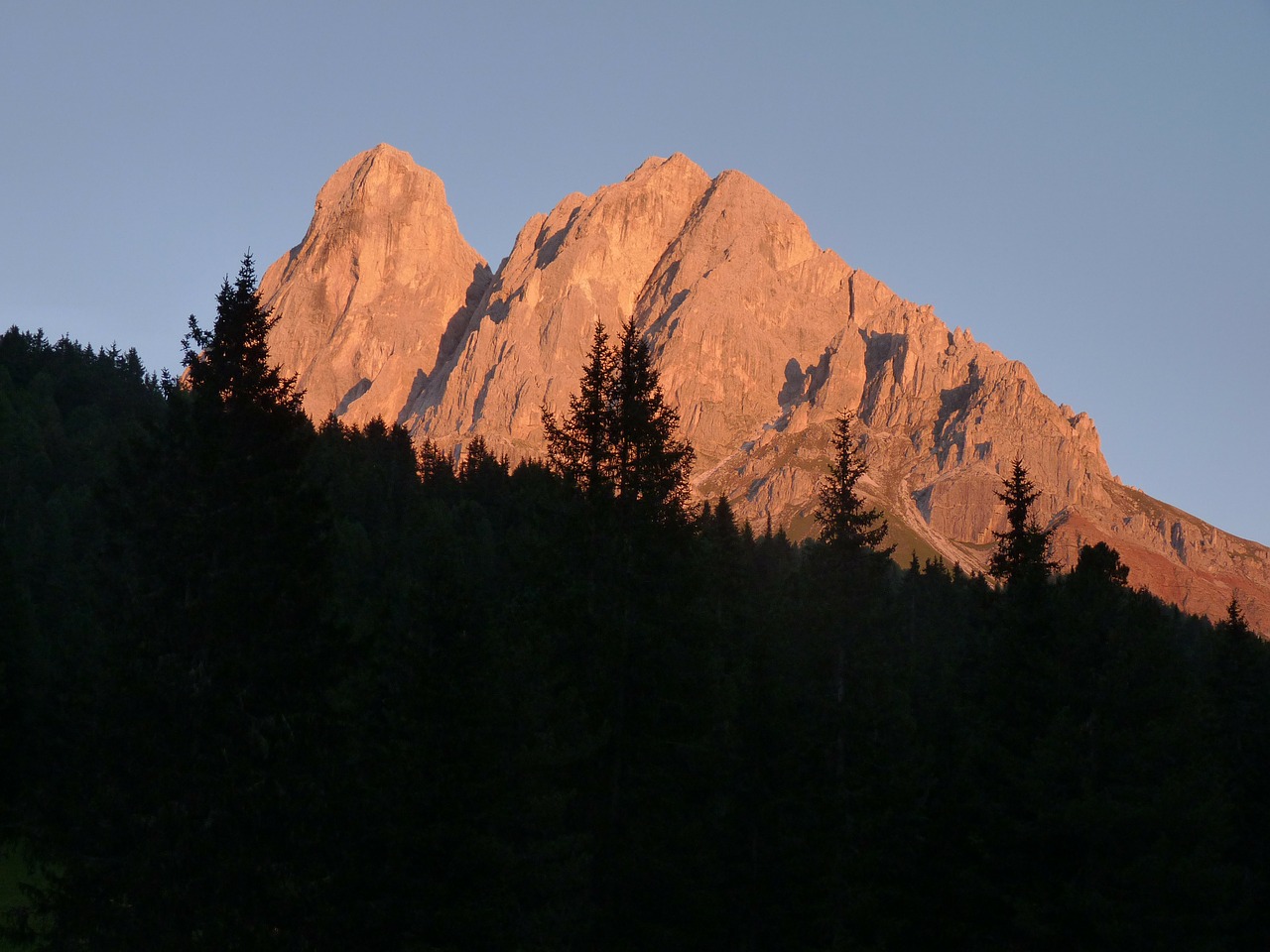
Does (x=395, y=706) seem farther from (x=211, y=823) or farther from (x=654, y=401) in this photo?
(x=654, y=401)

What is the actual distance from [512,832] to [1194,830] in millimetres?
19771

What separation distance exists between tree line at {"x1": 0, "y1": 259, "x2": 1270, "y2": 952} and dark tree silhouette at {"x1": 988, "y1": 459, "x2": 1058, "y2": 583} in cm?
29

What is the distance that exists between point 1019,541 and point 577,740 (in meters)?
23.9

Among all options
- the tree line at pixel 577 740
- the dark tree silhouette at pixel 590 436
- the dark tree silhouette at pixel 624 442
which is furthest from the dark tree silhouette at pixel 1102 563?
the dark tree silhouette at pixel 590 436

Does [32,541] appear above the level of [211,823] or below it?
above

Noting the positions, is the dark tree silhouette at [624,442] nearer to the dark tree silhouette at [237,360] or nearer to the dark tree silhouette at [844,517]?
the dark tree silhouette at [237,360]

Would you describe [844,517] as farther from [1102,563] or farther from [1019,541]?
[1102,563]

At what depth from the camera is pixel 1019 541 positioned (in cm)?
4522

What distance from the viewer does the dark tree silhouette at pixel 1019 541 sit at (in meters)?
43.0

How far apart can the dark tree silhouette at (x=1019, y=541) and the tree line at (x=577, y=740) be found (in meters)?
0.29

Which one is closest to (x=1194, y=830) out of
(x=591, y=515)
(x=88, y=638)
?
(x=591, y=515)

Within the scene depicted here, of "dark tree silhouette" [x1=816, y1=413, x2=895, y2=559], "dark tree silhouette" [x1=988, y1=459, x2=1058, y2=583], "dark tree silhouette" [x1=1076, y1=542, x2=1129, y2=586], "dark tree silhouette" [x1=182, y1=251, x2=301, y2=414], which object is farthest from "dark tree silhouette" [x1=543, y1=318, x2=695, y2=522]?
"dark tree silhouette" [x1=1076, y1=542, x2=1129, y2=586]

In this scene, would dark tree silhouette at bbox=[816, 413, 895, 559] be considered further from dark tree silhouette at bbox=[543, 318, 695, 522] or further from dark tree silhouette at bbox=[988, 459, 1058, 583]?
dark tree silhouette at bbox=[543, 318, 695, 522]

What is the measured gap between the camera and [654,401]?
3036 cm
